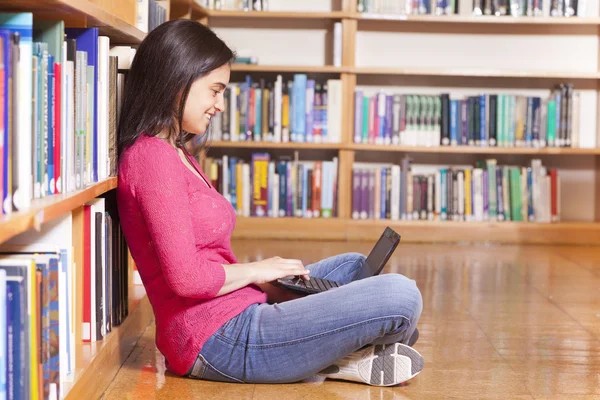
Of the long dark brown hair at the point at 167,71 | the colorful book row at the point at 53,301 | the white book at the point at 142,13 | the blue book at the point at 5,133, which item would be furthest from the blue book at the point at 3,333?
the white book at the point at 142,13

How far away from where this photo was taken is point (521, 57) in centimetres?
512

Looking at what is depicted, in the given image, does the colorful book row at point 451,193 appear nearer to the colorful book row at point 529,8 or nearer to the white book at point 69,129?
the colorful book row at point 529,8

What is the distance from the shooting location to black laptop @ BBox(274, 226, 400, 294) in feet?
7.33

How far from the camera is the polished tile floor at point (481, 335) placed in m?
2.21

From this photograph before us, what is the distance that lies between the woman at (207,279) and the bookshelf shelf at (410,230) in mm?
2627

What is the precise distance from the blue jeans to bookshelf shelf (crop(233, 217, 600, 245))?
A: 265 centimetres

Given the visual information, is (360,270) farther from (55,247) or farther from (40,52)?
(40,52)

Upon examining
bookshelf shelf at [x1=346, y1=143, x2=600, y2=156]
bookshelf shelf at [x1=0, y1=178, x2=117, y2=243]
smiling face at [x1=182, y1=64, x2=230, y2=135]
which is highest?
smiling face at [x1=182, y1=64, x2=230, y2=135]

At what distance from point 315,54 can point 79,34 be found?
3.17m

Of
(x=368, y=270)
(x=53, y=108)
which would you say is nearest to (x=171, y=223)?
(x=53, y=108)

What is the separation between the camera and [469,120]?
489 cm

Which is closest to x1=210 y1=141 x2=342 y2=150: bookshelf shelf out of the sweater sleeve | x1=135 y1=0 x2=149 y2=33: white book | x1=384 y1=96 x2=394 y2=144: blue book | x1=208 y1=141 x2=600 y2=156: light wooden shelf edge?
x1=208 y1=141 x2=600 y2=156: light wooden shelf edge

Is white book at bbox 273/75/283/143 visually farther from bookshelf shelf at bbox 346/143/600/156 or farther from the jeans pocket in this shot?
the jeans pocket

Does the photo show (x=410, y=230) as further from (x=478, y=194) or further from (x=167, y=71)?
(x=167, y=71)
